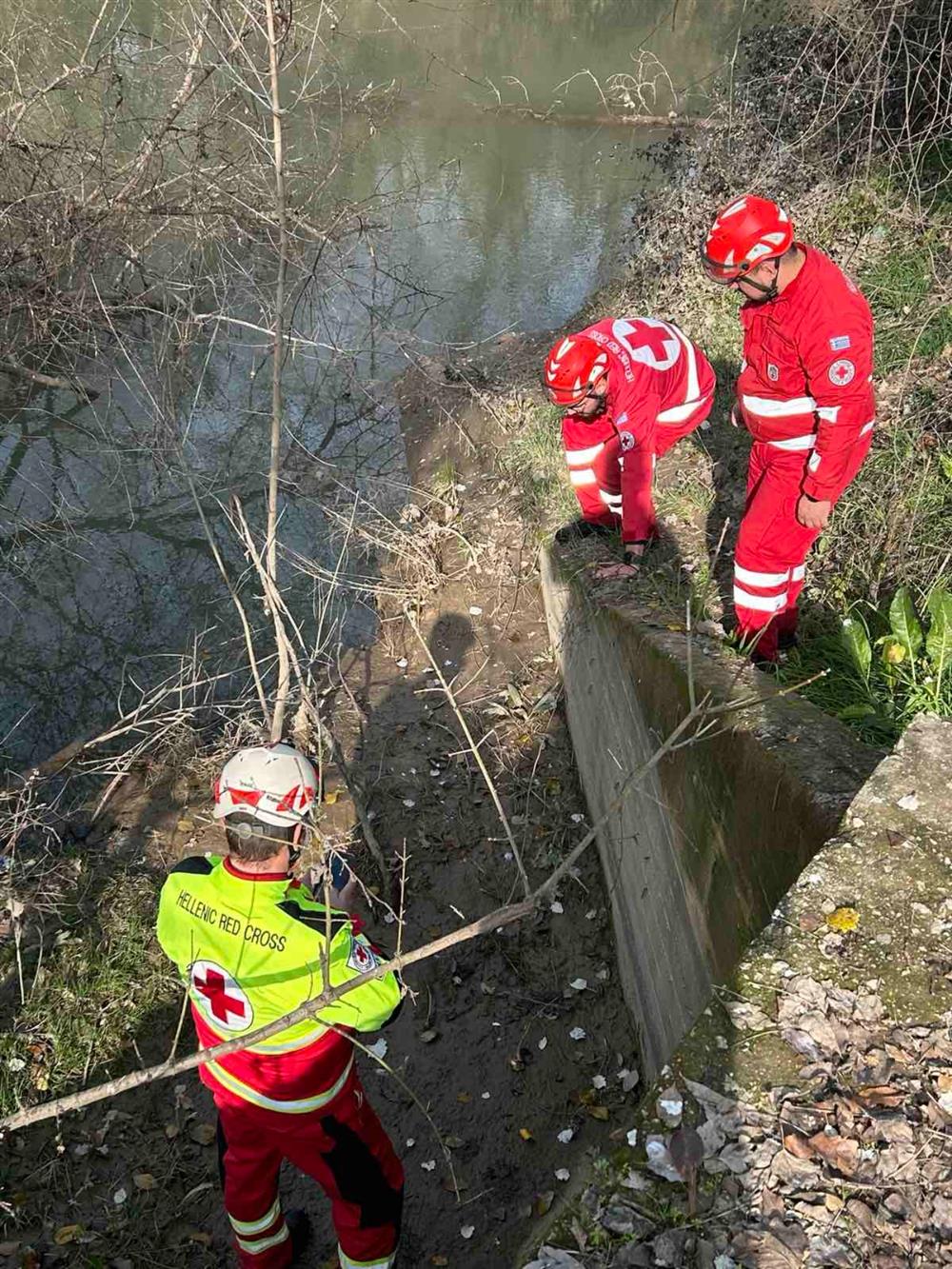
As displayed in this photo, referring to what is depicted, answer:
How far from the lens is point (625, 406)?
4.47m

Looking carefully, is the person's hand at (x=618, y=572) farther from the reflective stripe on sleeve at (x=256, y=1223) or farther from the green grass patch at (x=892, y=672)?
the reflective stripe on sleeve at (x=256, y=1223)

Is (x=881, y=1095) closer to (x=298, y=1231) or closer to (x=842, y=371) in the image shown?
(x=842, y=371)

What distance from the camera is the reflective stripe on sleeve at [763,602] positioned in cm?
395

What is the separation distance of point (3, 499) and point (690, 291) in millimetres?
6455

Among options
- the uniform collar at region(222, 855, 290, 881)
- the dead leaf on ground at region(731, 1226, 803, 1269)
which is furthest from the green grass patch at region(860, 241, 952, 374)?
the dead leaf on ground at region(731, 1226, 803, 1269)

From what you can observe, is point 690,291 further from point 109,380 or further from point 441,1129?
point 441,1129

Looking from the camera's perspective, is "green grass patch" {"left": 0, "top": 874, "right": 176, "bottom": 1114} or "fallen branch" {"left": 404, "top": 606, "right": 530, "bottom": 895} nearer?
"fallen branch" {"left": 404, "top": 606, "right": 530, "bottom": 895}

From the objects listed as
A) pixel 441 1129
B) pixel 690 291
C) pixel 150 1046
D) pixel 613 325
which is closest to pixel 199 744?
pixel 150 1046

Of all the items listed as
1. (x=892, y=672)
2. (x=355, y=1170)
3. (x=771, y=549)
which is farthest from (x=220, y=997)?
(x=771, y=549)

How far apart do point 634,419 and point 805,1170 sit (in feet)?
11.3

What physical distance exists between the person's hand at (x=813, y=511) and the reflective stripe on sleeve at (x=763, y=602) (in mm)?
366

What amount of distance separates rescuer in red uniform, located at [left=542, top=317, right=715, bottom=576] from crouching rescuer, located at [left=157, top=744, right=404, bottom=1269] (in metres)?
2.50

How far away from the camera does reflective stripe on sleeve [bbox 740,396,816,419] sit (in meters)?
3.63

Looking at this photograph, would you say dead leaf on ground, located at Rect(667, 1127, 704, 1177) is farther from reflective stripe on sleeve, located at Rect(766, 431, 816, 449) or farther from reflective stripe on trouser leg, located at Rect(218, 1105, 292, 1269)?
reflective stripe on sleeve, located at Rect(766, 431, 816, 449)
